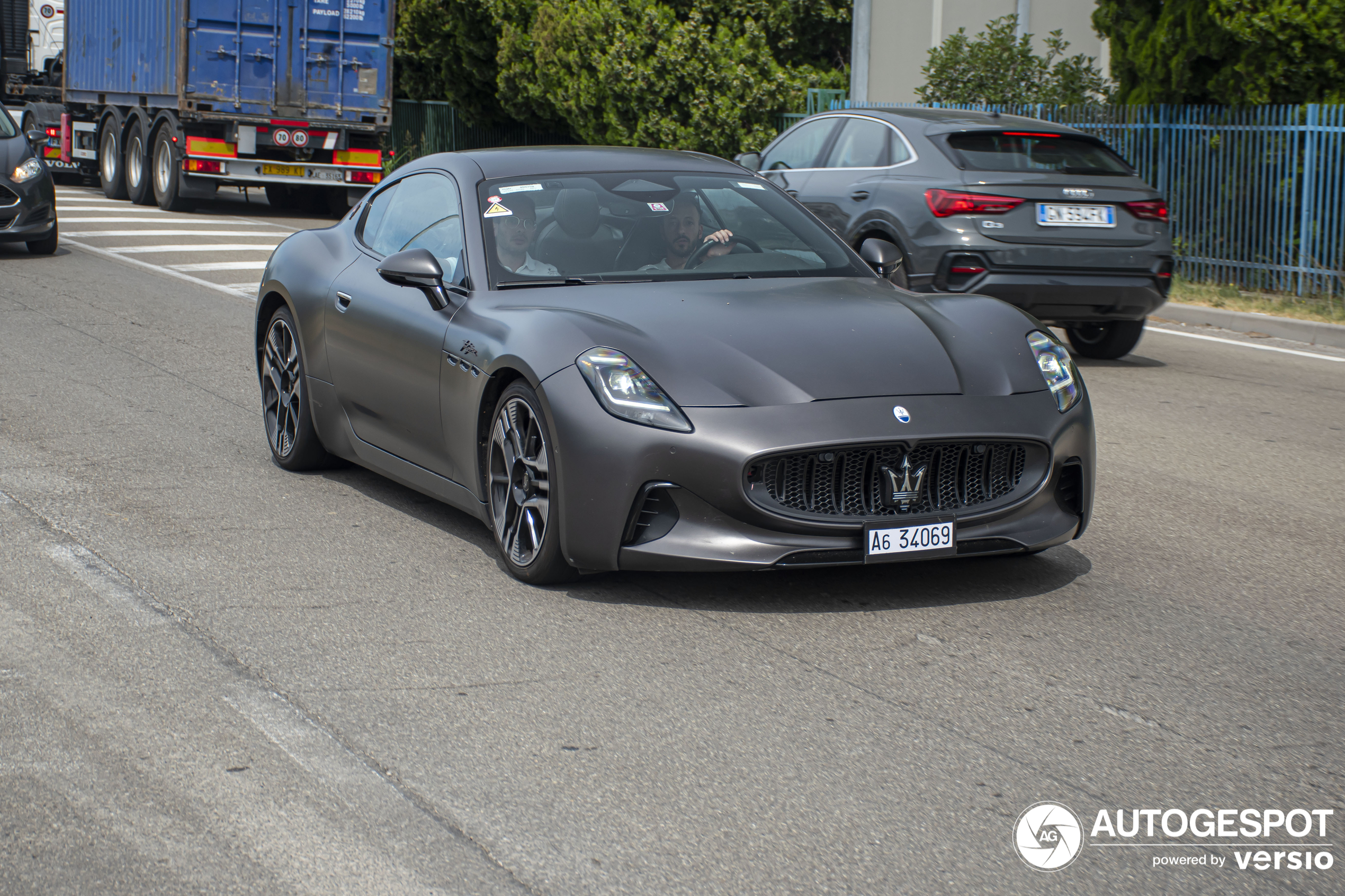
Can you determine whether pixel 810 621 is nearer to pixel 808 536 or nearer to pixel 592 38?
pixel 808 536

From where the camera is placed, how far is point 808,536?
4750mm

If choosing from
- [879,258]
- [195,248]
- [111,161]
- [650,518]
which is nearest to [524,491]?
[650,518]

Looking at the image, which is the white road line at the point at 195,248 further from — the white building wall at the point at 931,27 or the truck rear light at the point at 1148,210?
the white building wall at the point at 931,27

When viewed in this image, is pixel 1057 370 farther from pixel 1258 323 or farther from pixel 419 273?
pixel 1258 323

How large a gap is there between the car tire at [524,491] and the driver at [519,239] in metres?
0.65

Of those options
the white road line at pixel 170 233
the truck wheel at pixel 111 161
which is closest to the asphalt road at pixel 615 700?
the white road line at pixel 170 233

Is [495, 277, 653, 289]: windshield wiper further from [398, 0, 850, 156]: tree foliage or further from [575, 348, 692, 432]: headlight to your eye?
[398, 0, 850, 156]: tree foliage

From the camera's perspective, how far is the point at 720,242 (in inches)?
238

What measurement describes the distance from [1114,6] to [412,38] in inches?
760

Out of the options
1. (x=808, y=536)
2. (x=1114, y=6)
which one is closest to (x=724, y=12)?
(x=1114, y=6)

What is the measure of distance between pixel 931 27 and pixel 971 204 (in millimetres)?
16386

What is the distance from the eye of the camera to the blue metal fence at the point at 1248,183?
48.1ft

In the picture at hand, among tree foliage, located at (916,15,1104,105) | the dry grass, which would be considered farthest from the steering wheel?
tree foliage, located at (916,15,1104,105)

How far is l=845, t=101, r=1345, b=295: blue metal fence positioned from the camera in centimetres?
1466
